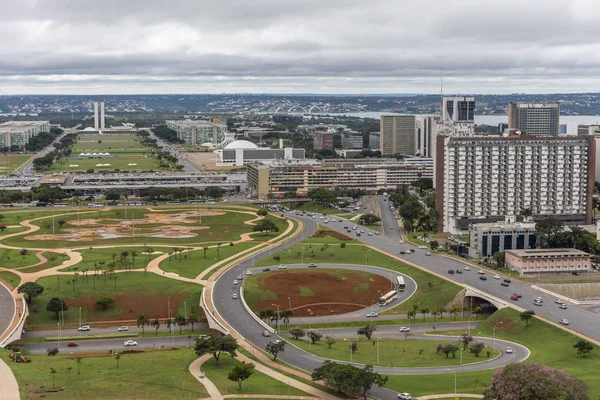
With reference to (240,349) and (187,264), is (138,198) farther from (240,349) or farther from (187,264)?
(240,349)

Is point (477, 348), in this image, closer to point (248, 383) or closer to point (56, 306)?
point (248, 383)

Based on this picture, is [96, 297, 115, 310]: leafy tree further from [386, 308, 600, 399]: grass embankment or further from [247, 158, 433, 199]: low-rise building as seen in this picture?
[247, 158, 433, 199]: low-rise building

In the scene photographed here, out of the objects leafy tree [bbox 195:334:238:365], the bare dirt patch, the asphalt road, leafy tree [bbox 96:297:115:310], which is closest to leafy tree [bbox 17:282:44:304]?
the asphalt road

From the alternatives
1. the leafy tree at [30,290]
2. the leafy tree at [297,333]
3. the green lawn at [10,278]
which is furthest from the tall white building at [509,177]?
the leafy tree at [30,290]

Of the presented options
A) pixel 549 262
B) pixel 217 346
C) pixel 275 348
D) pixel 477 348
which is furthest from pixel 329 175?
pixel 217 346

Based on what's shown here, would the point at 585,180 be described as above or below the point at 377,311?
above

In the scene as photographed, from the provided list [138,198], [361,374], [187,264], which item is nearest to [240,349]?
[361,374]

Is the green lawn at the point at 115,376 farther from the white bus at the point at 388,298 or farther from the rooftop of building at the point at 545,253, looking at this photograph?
the rooftop of building at the point at 545,253
